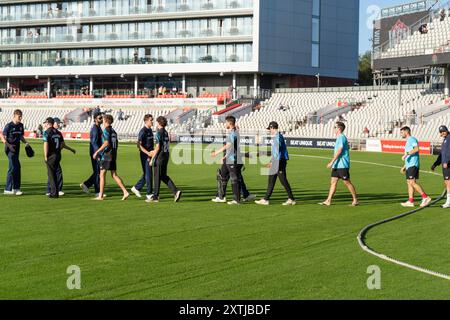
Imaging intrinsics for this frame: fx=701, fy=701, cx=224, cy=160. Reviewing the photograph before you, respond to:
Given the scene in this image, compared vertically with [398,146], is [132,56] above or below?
above

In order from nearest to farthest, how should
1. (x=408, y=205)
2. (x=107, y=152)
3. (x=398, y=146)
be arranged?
(x=408, y=205) < (x=107, y=152) < (x=398, y=146)

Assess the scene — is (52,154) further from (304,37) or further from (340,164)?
(304,37)

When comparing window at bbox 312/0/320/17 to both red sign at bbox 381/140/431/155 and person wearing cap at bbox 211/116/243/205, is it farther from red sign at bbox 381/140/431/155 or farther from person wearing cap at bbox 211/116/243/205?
person wearing cap at bbox 211/116/243/205

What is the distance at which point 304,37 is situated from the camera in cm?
7519

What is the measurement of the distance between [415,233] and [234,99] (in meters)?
58.4

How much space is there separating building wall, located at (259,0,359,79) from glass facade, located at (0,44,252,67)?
8.65 ft

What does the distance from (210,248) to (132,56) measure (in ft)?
233

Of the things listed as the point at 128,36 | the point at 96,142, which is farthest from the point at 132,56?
the point at 96,142

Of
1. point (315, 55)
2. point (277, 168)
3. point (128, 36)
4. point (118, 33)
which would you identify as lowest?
point (277, 168)

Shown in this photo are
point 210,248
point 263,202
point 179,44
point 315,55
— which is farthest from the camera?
point 315,55

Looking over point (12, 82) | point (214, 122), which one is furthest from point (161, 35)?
point (12, 82)

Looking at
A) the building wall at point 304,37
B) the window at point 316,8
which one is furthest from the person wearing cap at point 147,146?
the window at point 316,8
